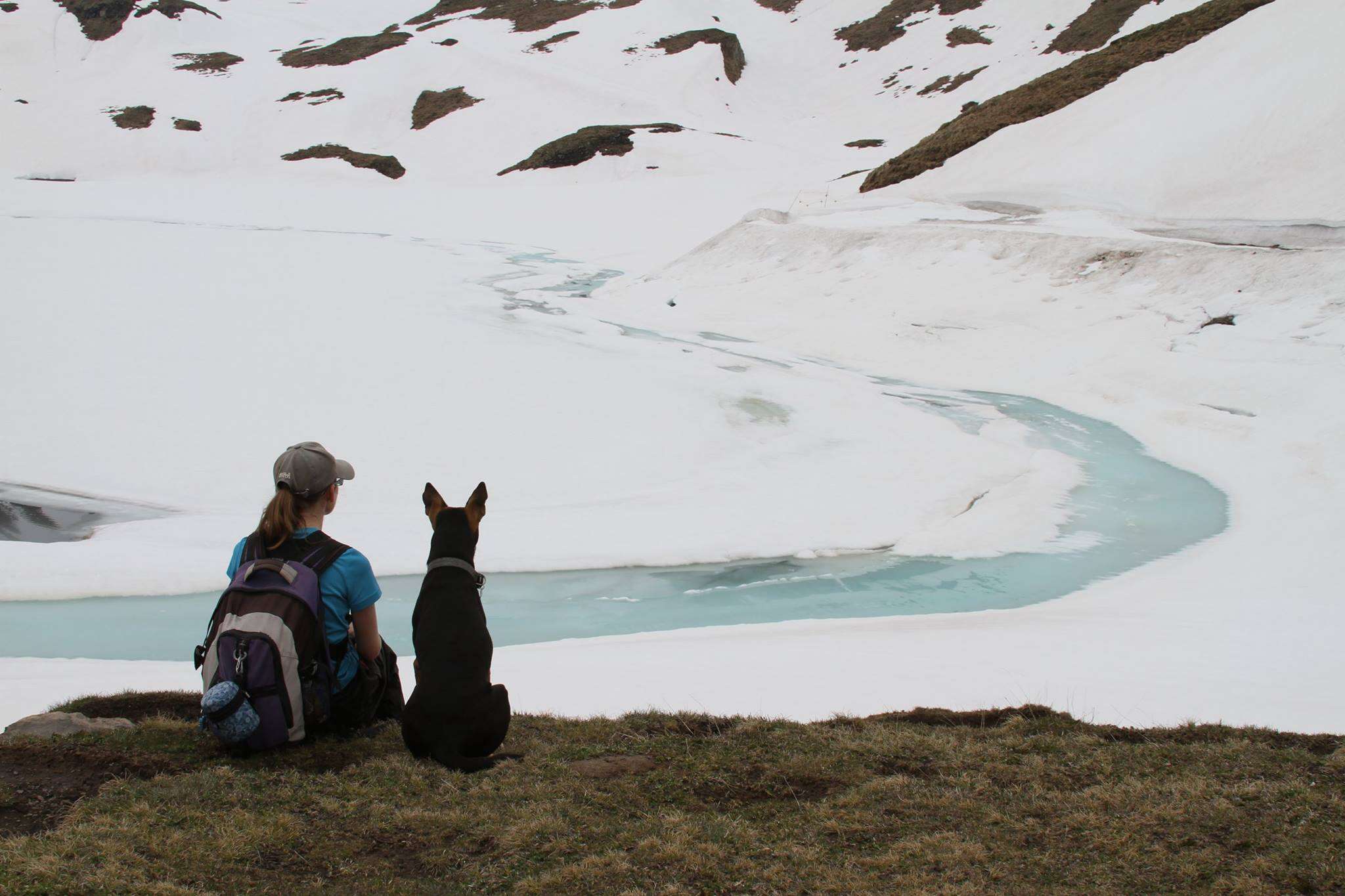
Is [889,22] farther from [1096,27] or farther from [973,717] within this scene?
[973,717]

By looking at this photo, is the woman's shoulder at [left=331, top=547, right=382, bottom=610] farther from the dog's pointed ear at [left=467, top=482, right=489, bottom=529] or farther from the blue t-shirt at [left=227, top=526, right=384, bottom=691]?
the dog's pointed ear at [left=467, top=482, right=489, bottom=529]

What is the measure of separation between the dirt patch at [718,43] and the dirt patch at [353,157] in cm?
1961

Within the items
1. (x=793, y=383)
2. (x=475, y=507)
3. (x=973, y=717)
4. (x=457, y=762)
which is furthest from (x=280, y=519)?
(x=793, y=383)

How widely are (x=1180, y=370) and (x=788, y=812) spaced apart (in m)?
10.8

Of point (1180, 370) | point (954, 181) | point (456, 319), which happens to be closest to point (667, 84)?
point (954, 181)

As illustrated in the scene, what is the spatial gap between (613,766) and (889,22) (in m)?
65.1

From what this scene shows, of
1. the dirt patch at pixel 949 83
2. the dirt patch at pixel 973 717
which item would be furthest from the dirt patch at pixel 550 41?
the dirt patch at pixel 973 717

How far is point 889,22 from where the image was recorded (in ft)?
202

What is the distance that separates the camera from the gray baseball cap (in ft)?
11.4

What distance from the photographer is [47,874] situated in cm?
261

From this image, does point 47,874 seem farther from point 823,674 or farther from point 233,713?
point 823,674

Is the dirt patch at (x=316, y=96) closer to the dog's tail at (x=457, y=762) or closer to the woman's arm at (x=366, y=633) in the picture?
the woman's arm at (x=366, y=633)

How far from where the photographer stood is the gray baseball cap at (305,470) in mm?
3471

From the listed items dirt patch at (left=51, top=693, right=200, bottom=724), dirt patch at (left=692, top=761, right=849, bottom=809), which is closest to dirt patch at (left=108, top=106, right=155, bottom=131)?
dirt patch at (left=51, top=693, right=200, bottom=724)
